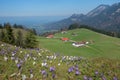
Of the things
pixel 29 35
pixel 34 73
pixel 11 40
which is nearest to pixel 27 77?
pixel 34 73

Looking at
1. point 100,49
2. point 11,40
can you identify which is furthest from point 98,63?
point 100,49

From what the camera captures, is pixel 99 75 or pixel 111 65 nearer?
pixel 99 75

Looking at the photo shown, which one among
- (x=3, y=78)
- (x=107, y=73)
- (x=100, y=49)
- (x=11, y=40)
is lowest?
(x=100, y=49)

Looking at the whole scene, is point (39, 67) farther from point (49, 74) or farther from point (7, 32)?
point (7, 32)

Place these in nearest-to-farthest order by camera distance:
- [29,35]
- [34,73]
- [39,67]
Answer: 1. [34,73]
2. [39,67]
3. [29,35]

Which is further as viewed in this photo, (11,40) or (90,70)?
(11,40)

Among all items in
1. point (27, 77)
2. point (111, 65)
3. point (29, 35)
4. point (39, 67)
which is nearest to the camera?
point (27, 77)

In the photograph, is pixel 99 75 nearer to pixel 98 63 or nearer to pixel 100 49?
pixel 98 63

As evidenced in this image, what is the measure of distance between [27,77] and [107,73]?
10.9 feet

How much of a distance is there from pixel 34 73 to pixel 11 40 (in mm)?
64735

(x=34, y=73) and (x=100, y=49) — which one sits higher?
(x=34, y=73)

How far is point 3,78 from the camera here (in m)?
5.75

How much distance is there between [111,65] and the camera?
8.86 meters

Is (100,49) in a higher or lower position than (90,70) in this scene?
lower
